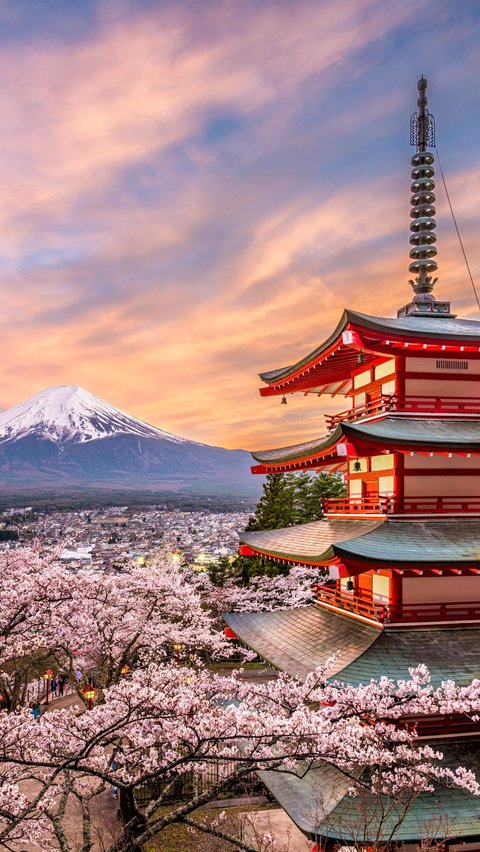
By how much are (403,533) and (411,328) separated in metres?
4.63

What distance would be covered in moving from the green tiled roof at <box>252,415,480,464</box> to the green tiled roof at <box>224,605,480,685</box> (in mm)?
3698

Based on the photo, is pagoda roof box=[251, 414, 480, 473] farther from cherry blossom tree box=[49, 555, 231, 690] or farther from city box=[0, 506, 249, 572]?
city box=[0, 506, 249, 572]

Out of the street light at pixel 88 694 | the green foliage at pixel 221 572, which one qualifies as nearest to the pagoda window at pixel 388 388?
the street light at pixel 88 694

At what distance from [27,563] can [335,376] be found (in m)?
11.4

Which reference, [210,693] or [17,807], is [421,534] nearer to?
[210,693]

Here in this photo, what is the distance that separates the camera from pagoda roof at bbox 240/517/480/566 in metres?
11.0

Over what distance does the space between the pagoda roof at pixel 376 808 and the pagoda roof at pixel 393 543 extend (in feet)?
11.4

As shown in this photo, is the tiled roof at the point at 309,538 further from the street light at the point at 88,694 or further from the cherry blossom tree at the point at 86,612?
the street light at the point at 88,694

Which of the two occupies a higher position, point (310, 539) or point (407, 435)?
point (407, 435)

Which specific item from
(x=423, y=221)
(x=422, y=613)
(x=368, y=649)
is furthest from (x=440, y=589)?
(x=423, y=221)

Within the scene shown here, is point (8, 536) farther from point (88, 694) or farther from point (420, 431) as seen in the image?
point (420, 431)

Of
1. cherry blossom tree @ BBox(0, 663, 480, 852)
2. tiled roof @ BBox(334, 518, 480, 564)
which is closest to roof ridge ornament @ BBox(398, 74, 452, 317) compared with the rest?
tiled roof @ BBox(334, 518, 480, 564)

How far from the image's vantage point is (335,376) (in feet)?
52.7

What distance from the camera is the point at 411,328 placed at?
13.5m
